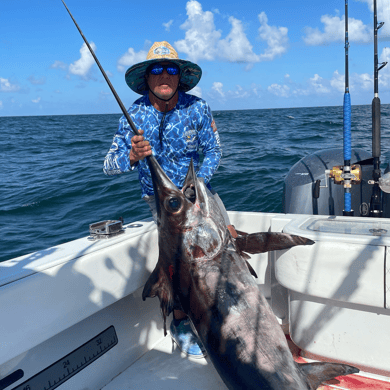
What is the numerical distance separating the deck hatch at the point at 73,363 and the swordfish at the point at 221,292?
53cm

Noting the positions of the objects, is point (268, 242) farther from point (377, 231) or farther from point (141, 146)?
point (141, 146)

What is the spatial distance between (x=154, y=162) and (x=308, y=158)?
2.61 meters

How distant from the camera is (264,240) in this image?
198 centimetres

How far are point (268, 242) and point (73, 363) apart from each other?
1.29 m

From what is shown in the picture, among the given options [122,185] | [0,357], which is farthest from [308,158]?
[122,185]

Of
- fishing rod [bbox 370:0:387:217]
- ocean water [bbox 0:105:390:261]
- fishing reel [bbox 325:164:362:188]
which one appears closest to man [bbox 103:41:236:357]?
fishing reel [bbox 325:164:362:188]

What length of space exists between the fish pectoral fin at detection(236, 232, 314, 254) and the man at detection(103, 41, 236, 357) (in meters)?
0.66

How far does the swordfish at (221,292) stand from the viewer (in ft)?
5.58

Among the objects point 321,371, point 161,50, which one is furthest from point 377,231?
point 161,50

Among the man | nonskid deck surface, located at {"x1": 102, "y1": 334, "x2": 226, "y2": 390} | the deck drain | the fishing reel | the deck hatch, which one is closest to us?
the deck hatch

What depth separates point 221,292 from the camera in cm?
186

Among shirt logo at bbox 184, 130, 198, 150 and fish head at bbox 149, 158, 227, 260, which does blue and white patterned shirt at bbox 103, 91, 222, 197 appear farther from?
fish head at bbox 149, 158, 227, 260

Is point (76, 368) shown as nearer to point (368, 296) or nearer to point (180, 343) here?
point (180, 343)

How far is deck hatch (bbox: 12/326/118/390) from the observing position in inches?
74.2
